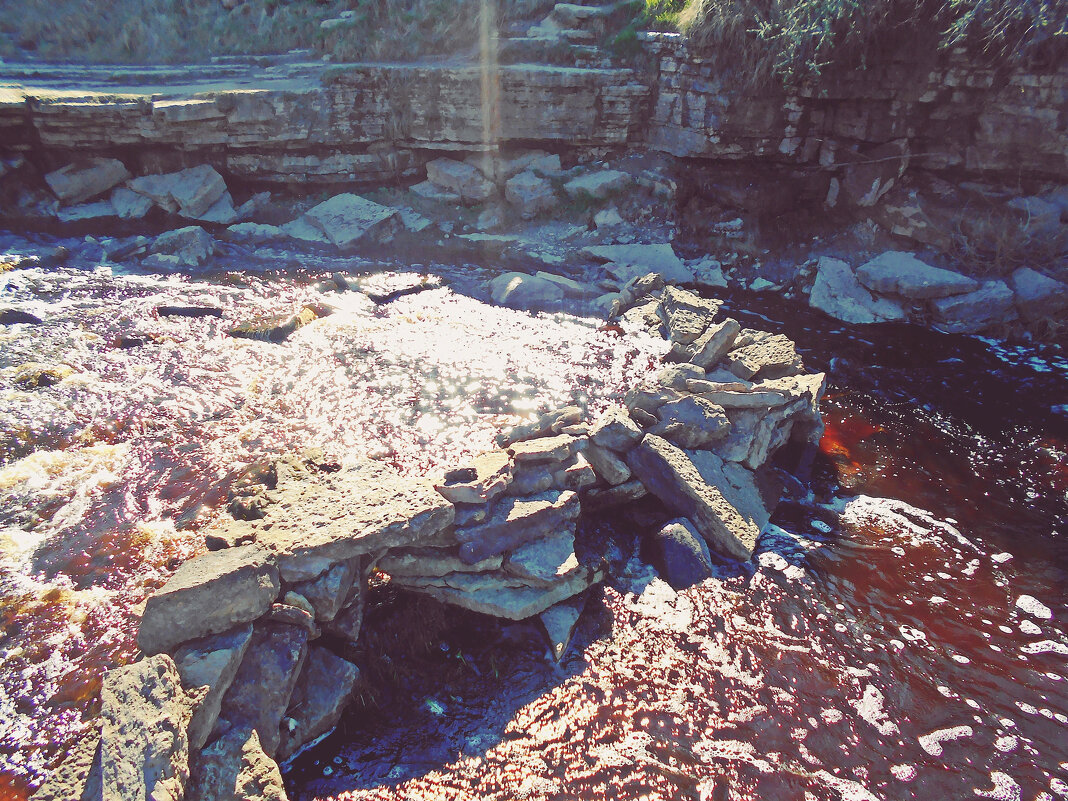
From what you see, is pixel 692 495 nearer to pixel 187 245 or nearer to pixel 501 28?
pixel 187 245

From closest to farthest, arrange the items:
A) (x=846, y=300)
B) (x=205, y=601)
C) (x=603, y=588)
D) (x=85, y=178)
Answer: (x=205, y=601) → (x=603, y=588) → (x=846, y=300) → (x=85, y=178)

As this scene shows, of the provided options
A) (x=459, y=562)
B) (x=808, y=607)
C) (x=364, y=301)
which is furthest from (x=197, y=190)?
(x=808, y=607)

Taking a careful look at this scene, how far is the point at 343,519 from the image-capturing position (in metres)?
5.31

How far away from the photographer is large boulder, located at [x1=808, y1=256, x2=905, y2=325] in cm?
1141

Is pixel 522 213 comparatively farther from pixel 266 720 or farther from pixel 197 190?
pixel 266 720

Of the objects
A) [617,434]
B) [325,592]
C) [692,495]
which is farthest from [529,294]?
[325,592]

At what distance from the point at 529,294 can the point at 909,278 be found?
276 inches

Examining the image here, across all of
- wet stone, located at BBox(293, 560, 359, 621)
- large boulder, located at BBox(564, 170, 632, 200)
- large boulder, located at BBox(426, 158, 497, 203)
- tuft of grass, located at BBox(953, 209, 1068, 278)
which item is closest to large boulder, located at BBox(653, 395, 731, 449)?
wet stone, located at BBox(293, 560, 359, 621)

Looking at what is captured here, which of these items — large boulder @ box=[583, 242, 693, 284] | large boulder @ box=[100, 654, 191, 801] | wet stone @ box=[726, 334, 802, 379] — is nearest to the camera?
large boulder @ box=[100, 654, 191, 801]

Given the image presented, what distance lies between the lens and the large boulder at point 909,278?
11102 millimetres

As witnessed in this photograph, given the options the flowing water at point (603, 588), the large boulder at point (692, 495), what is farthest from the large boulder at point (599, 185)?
the large boulder at point (692, 495)

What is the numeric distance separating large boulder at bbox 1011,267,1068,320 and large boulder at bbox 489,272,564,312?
319 inches

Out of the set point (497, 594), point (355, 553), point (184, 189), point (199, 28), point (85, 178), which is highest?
point (199, 28)

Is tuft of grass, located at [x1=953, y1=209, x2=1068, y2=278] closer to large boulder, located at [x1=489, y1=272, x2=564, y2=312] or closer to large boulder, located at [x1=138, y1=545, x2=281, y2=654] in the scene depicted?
large boulder, located at [x1=489, y1=272, x2=564, y2=312]
